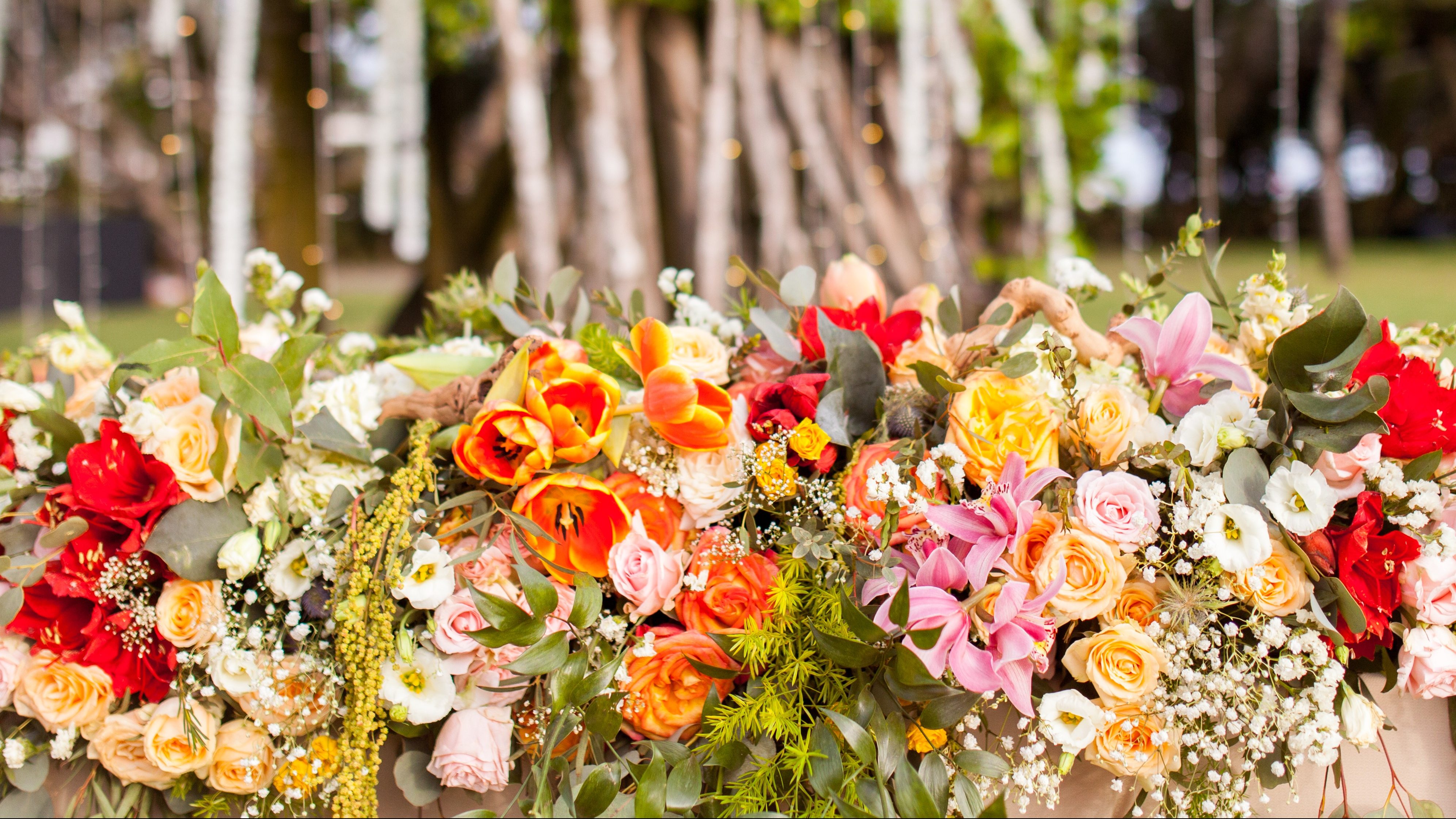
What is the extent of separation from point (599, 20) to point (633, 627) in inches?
102

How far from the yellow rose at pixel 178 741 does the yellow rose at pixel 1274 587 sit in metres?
0.84

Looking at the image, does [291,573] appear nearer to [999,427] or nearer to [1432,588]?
[999,427]

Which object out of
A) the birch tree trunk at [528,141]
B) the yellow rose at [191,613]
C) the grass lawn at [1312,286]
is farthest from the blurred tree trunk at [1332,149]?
the yellow rose at [191,613]

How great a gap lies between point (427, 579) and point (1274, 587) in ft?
2.14

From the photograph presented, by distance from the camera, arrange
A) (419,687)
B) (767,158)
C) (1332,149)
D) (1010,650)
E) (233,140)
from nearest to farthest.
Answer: (1010,650)
(419,687)
(767,158)
(233,140)
(1332,149)

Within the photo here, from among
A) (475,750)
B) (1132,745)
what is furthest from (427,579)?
(1132,745)

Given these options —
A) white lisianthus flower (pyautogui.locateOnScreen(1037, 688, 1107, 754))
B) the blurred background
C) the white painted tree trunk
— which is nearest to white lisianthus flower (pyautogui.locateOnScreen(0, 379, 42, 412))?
white lisianthus flower (pyautogui.locateOnScreen(1037, 688, 1107, 754))

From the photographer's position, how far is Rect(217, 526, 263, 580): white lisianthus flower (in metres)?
0.71

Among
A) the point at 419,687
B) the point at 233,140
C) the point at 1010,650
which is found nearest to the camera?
the point at 1010,650

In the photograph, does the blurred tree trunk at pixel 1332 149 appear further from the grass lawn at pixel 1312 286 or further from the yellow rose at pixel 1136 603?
the yellow rose at pixel 1136 603

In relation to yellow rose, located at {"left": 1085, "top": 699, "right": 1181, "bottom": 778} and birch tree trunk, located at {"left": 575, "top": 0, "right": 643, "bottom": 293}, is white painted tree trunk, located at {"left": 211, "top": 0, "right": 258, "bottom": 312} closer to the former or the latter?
birch tree trunk, located at {"left": 575, "top": 0, "right": 643, "bottom": 293}

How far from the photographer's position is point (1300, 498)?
2.13 ft

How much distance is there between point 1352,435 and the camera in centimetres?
63

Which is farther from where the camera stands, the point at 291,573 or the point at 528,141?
the point at 528,141
